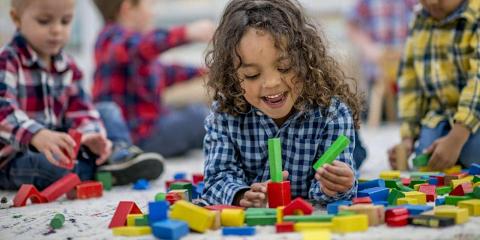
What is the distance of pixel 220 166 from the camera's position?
1324 millimetres

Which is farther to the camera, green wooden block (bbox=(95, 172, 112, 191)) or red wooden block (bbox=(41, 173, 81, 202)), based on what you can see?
green wooden block (bbox=(95, 172, 112, 191))

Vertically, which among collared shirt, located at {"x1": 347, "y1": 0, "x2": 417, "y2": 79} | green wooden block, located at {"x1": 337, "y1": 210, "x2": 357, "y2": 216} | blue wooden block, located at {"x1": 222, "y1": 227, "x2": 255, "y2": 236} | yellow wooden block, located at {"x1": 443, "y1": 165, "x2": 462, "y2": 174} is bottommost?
blue wooden block, located at {"x1": 222, "y1": 227, "x2": 255, "y2": 236}

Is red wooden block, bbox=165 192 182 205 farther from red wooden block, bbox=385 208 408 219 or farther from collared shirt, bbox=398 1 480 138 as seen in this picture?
collared shirt, bbox=398 1 480 138

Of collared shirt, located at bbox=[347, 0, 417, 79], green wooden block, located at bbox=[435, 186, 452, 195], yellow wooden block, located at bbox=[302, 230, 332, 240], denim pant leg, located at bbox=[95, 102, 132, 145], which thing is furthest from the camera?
collared shirt, located at bbox=[347, 0, 417, 79]

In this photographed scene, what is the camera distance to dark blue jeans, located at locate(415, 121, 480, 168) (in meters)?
1.71

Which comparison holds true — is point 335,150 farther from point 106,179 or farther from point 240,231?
point 106,179

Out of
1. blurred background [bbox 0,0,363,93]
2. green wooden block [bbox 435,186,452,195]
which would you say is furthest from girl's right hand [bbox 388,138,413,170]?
blurred background [bbox 0,0,363,93]

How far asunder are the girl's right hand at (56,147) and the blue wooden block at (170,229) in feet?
2.01

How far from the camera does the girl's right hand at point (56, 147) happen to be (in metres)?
1.57

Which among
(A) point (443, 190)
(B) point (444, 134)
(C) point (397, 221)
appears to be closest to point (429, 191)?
(A) point (443, 190)

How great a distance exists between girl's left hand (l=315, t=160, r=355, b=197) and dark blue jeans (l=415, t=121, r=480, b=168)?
0.62m

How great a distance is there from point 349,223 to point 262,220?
151 millimetres

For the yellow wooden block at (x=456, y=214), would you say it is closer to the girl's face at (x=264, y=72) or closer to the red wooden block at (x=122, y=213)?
the girl's face at (x=264, y=72)

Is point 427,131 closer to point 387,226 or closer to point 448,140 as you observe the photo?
point 448,140
